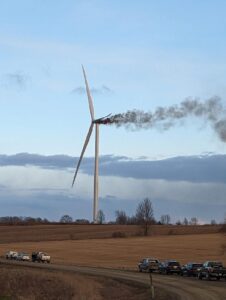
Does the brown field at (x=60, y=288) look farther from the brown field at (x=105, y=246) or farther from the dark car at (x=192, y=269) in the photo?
the brown field at (x=105, y=246)

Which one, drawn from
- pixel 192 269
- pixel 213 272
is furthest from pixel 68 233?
pixel 213 272

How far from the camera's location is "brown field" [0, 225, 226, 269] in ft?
346

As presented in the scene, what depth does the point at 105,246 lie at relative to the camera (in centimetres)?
13150

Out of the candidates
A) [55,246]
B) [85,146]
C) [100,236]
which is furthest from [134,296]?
[100,236]

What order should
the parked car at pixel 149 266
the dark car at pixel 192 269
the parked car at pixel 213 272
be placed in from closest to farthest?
the parked car at pixel 213 272, the dark car at pixel 192 269, the parked car at pixel 149 266

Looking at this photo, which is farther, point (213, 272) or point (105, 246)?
point (105, 246)

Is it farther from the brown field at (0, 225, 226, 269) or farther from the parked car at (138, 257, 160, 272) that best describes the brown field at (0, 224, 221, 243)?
the parked car at (138, 257, 160, 272)

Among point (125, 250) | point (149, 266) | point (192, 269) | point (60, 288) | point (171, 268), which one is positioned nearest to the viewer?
point (60, 288)

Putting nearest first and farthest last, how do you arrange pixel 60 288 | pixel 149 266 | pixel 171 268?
pixel 60 288
pixel 171 268
pixel 149 266

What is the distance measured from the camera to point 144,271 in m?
80.1

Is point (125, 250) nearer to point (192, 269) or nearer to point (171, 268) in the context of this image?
point (171, 268)

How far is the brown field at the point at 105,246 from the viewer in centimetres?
10556

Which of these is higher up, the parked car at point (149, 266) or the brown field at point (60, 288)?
the parked car at point (149, 266)

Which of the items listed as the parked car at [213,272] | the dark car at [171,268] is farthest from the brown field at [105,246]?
the parked car at [213,272]
